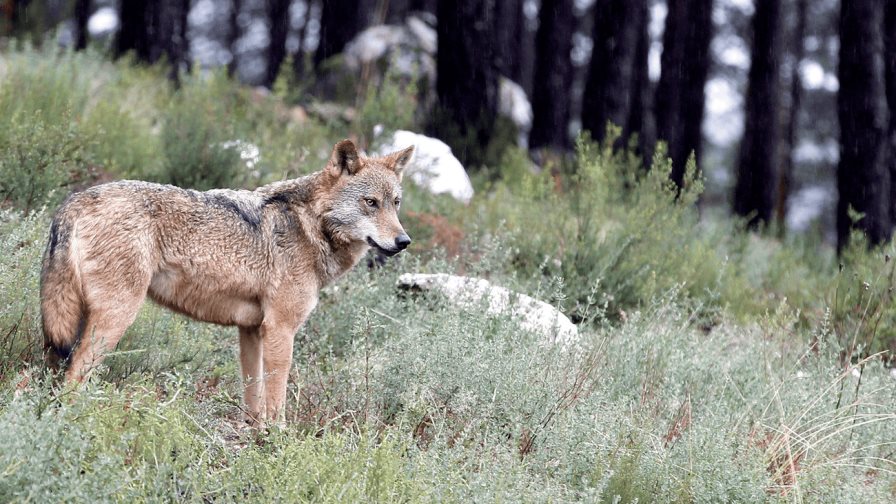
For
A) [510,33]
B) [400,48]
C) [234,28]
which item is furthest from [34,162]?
[234,28]

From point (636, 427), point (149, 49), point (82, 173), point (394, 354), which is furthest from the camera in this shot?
point (149, 49)

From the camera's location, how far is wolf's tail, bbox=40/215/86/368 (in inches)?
184

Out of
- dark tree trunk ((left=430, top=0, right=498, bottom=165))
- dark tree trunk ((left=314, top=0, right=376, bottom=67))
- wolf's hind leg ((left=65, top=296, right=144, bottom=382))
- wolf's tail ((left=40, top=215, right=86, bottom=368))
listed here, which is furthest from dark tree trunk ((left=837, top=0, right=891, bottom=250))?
dark tree trunk ((left=314, top=0, right=376, bottom=67))

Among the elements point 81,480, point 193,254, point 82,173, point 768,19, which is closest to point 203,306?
point 193,254

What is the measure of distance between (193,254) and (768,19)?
15608 mm

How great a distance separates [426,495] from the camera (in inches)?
160

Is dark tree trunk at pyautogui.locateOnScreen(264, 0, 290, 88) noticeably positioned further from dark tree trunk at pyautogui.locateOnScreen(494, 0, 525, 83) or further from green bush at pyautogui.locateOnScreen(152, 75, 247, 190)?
green bush at pyautogui.locateOnScreen(152, 75, 247, 190)

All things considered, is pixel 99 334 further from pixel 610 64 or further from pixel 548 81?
pixel 548 81

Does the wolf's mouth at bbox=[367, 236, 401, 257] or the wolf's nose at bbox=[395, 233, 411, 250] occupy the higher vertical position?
the wolf's nose at bbox=[395, 233, 411, 250]

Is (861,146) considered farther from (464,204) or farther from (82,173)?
(82,173)

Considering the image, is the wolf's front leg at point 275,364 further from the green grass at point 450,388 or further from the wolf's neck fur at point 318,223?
the wolf's neck fur at point 318,223

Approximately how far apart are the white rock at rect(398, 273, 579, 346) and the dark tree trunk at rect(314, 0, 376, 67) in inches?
711

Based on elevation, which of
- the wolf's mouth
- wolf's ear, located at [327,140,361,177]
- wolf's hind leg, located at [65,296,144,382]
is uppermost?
wolf's ear, located at [327,140,361,177]

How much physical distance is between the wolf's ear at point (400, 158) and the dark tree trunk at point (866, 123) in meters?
9.18
